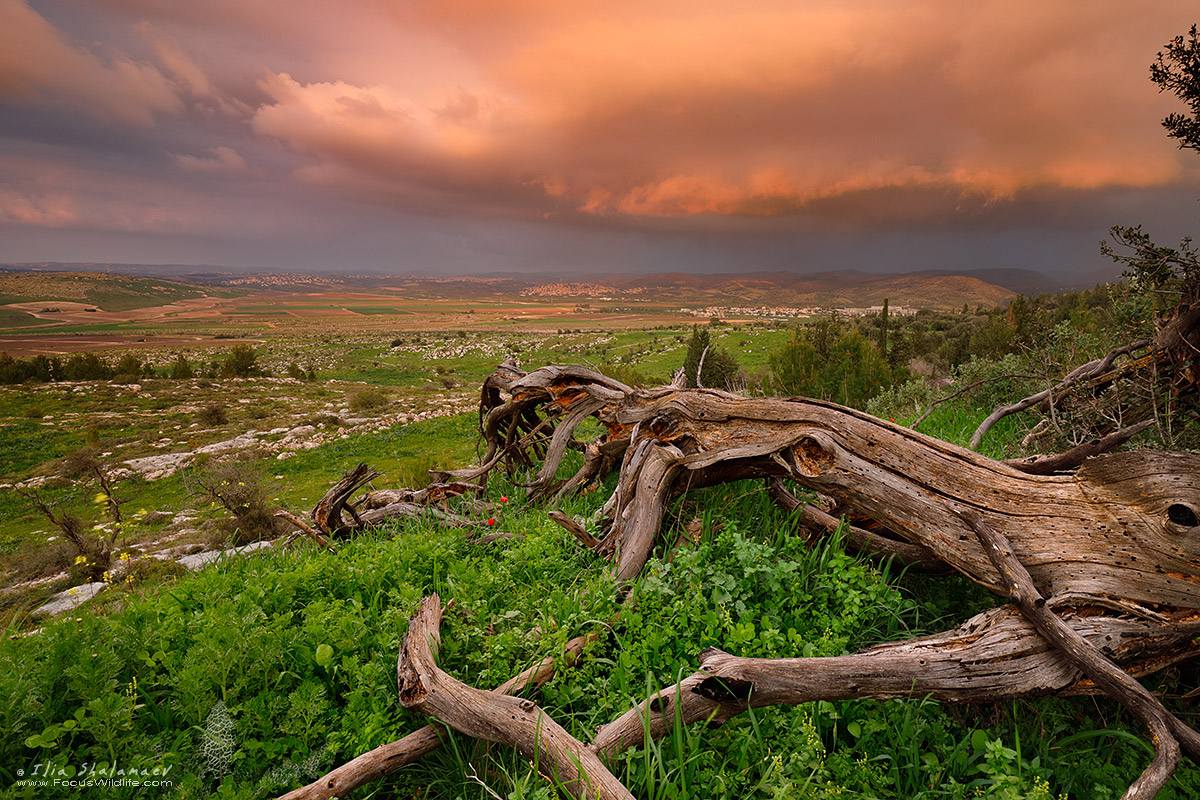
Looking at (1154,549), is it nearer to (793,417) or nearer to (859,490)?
(859,490)

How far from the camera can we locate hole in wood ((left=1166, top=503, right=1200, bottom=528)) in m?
2.65

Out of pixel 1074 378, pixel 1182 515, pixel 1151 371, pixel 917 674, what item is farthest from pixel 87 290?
pixel 1151 371

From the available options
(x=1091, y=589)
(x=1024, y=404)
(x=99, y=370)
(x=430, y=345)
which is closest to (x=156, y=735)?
(x=1091, y=589)

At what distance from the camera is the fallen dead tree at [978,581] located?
2.46m

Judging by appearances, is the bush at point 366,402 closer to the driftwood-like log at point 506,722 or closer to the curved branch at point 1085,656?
the driftwood-like log at point 506,722

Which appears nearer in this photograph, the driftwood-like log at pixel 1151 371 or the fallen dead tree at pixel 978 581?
the fallen dead tree at pixel 978 581

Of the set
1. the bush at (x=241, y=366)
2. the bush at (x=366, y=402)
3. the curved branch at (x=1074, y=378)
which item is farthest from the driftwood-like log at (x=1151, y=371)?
the bush at (x=241, y=366)

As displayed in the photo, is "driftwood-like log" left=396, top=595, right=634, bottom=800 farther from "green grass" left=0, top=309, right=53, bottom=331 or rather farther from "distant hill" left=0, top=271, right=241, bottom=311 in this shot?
"distant hill" left=0, top=271, right=241, bottom=311

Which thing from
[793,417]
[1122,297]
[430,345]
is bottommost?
[430,345]

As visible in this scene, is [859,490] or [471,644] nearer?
[471,644]

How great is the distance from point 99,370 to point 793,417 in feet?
255

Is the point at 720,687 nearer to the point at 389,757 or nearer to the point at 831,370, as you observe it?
the point at 389,757

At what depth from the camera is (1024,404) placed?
17.9 feet

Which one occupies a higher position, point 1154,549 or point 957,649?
point 1154,549
